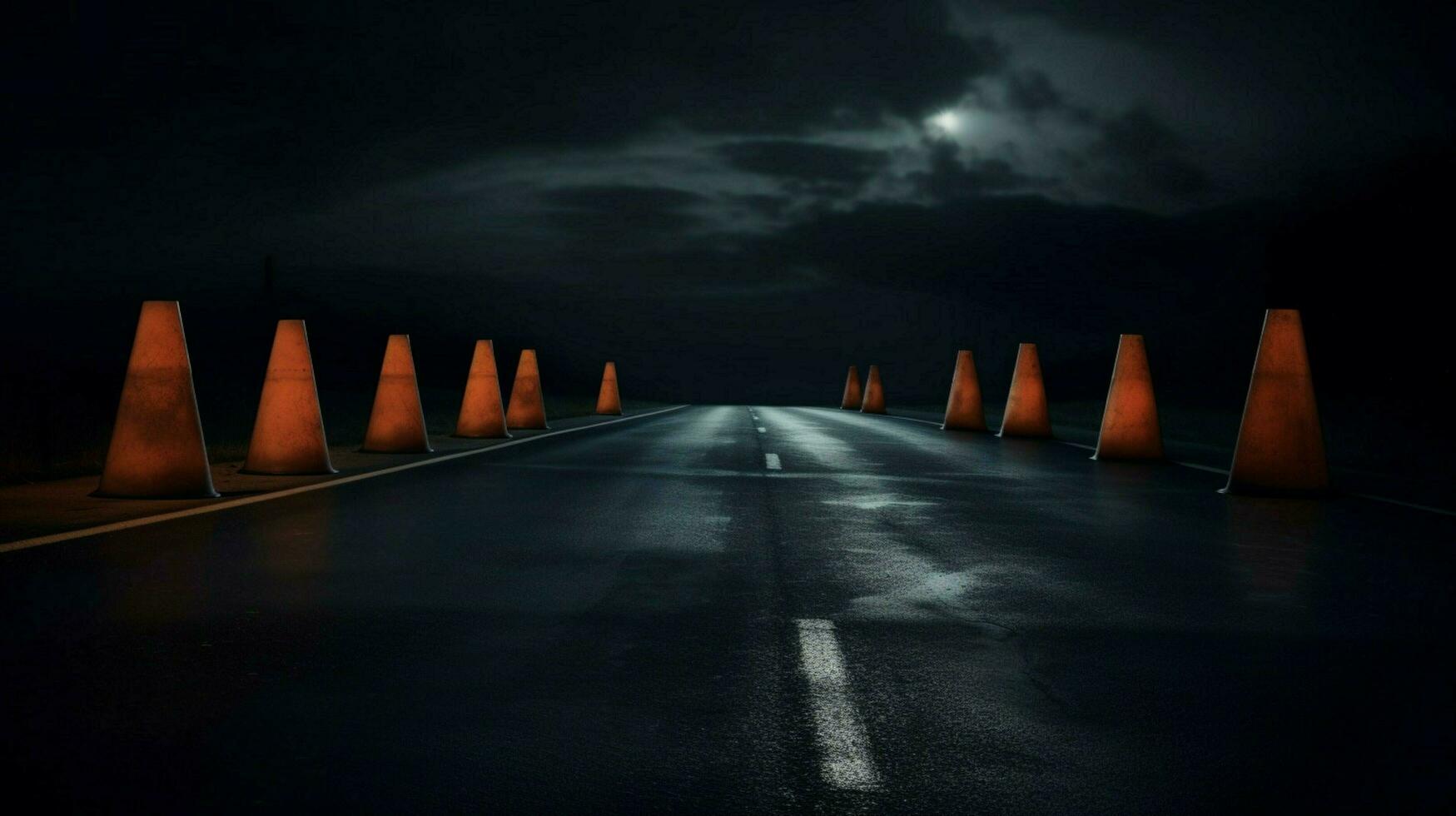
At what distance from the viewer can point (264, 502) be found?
1224 centimetres

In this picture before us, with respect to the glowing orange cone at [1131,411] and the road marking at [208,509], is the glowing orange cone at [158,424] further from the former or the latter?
the glowing orange cone at [1131,411]

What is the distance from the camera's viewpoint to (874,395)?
163 feet

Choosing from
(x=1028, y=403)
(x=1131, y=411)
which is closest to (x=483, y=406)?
(x=1028, y=403)

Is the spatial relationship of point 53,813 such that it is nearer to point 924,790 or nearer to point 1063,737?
point 924,790

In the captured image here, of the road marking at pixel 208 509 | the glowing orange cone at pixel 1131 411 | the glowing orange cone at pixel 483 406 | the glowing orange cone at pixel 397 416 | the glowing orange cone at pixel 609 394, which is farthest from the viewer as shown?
the glowing orange cone at pixel 609 394

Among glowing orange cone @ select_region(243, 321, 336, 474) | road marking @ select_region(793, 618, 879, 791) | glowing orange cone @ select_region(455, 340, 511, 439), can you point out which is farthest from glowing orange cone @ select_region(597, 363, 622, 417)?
road marking @ select_region(793, 618, 879, 791)

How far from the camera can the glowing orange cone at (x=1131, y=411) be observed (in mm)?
18828

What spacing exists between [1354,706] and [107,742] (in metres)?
4.74

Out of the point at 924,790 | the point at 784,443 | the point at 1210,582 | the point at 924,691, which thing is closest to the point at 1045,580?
the point at 1210,582

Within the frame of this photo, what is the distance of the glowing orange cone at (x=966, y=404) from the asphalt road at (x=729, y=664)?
1808cm

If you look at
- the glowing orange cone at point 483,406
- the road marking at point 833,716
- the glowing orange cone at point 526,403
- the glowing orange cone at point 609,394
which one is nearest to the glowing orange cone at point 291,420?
the glowing orange cone at point 483,406

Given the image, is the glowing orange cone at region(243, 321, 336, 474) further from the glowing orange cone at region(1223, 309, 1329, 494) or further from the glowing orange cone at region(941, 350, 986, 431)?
the glowing orange cone at region(941, 350, 986, 431)

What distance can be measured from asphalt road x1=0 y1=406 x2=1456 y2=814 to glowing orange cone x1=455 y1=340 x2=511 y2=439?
41.9ft

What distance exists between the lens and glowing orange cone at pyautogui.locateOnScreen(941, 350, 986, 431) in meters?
29.9
